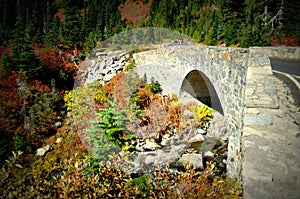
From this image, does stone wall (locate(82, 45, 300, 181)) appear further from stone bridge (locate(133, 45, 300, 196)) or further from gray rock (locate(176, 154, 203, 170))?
gray rock (locate(176, 154, 203, 170))

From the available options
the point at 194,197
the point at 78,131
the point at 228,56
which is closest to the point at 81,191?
the point at 194,197

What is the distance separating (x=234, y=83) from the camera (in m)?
4.53

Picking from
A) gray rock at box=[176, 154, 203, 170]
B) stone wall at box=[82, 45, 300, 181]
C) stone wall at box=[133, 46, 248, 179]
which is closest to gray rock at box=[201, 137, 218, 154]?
gray rock at box=[176, 154, 203, 170]

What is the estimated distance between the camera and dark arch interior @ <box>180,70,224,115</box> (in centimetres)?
838

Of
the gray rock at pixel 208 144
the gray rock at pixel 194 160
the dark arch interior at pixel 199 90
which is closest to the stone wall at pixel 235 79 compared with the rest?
the dark arch interior at pixel 199 90

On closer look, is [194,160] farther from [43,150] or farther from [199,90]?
[43,150]

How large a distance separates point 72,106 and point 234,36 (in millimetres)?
12967

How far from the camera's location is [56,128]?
9.41 metres

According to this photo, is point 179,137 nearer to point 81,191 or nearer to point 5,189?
point 81,191

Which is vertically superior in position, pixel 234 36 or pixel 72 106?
pixel 234 36

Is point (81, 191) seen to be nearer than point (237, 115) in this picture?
Yes

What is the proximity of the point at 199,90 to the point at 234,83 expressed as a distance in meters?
4.85

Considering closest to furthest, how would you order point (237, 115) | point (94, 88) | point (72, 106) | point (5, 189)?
point (5, 189)
point (237, 115)
point (72, 106)
point (94, 88)

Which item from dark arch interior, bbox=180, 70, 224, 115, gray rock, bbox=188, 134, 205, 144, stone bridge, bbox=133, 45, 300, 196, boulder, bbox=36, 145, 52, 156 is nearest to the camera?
stone bridge, bbox=133, 45, 300, 196
